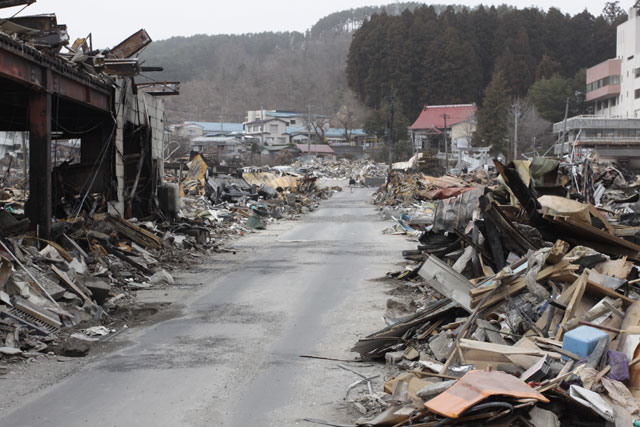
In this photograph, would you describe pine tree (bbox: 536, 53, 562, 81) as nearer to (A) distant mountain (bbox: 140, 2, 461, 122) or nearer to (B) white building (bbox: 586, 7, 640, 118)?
(B) white building (bbox: 586, 7, 640, 118)

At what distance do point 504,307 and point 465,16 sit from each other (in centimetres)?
11196

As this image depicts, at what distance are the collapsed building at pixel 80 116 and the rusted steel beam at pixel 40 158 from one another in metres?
0.02

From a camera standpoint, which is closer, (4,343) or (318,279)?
(4,343)

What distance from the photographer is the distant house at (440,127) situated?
9812 centimetres

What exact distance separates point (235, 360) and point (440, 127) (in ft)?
310

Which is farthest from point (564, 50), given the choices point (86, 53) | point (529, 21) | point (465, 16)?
point (86, 53)

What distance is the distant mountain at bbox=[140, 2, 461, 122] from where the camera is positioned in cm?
15462

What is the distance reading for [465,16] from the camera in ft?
370

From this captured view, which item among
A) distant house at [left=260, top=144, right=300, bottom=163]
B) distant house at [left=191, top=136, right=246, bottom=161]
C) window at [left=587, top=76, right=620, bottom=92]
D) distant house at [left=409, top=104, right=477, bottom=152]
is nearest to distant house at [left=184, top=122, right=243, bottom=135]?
distant house at [left=260, top=144, right=300, bottom=163]

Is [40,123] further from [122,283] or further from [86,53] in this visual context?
[122,283]

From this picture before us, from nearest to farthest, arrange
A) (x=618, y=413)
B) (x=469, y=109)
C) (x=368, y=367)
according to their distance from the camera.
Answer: (x=618, y=413)
(x=368, y=367)
(x=469, y=109)

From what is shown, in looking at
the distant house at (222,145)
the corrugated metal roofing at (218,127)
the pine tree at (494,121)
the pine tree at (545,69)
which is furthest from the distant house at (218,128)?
the pine tree at (545,69)

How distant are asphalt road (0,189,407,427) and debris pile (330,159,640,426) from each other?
0.72 meters

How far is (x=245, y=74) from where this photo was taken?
163 meters
